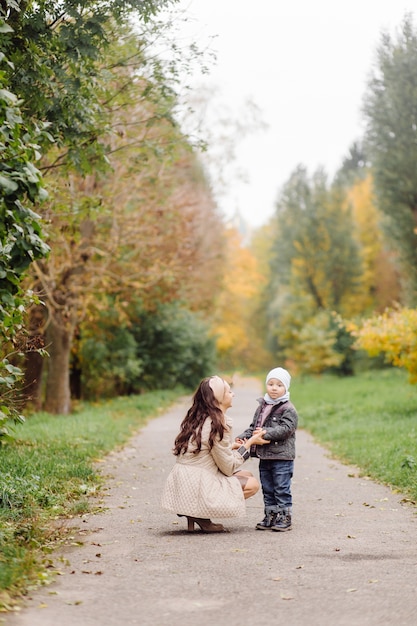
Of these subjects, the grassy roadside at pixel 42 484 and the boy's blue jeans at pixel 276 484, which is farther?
the boy's blue jeans at pixel 276 484

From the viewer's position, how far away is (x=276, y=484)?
7750 millimetres

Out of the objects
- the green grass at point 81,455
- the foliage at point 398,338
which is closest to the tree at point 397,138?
the green grass at point 81,455

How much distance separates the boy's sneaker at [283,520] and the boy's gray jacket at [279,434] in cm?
53

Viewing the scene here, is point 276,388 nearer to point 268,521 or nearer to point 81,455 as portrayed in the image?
point 268,521

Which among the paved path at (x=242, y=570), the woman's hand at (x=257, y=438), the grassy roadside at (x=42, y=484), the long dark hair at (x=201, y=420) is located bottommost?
the paved path at (x=242, y=570)

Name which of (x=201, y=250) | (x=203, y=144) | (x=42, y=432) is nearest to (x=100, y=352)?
(x=201, y=250)

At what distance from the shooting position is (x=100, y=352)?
85.3ft

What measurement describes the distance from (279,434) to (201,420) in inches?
31.2

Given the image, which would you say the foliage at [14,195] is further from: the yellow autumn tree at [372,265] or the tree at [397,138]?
the yellow autumn tree at [372,265]

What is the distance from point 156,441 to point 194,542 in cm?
908

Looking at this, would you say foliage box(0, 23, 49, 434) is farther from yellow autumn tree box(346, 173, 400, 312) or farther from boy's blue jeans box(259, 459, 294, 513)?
yellow autumn tree box(346, 173, 400, 312)

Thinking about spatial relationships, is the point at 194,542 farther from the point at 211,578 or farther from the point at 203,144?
the point at 203,144

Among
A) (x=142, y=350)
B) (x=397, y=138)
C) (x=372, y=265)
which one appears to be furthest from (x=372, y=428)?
(x=372, y=265)

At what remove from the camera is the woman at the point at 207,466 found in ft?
24.3
